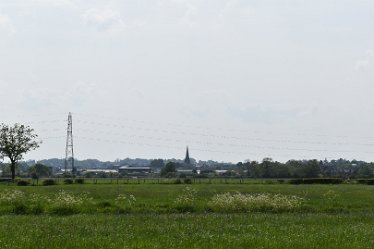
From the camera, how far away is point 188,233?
2458cm

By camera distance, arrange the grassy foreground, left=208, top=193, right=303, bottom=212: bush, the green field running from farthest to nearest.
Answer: left=208, top=193, right=303, bottom=212: bush → the green field → the grassy foreground

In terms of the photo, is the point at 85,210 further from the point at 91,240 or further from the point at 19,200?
the point at 91,240

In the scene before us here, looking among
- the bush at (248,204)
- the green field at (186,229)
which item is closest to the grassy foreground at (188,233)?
the green field at (186,229)

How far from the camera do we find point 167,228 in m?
26.3

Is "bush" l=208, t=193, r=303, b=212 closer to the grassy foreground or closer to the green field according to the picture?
the green field

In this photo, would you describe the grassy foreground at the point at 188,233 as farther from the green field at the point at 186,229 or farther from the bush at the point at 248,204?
the bush at the point at 248,204

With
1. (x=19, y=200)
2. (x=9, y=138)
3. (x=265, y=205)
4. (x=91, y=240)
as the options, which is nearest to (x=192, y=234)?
(x=91, y=240)

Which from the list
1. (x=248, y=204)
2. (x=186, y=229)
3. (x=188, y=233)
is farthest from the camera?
(x=248, y=204)

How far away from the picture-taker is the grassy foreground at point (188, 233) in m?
21.1

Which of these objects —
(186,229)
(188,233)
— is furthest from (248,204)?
(188,233)

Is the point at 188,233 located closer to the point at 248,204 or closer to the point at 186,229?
the point at 186,229

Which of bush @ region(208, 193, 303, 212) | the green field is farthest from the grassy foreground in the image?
bush @ region(208, 193, 303, 212)

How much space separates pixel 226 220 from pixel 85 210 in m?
13.3

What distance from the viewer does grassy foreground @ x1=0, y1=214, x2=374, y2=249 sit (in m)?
21.1
